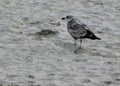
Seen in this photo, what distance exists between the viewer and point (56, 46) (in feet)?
31.7

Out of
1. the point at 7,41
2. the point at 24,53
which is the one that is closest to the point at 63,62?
the point at 24,53

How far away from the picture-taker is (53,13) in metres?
12.0

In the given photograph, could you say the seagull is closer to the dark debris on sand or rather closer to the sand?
the sand

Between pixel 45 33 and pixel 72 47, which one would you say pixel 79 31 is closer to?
pixel 72 47

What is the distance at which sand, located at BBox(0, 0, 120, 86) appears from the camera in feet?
26.2

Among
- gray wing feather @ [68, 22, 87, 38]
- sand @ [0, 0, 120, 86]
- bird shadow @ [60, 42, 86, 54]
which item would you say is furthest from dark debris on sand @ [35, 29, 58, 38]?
gray wing feather @ [68, 22, 87, 38]

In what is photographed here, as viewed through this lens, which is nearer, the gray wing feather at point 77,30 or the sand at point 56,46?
the sand at point 56,46

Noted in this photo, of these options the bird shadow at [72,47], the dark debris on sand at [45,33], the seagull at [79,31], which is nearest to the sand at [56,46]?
the bird shadow at [72,47]

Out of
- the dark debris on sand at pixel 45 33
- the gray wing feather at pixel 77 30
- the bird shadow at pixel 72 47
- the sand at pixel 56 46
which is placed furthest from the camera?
the dark debris on sand at pixel 45 33

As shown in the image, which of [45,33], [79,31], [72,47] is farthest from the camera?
[45,33]

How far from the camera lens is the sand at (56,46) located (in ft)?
26.2

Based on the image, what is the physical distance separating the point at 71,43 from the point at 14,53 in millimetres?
1331

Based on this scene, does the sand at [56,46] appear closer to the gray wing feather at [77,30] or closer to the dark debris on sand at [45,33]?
the dark debris on sand at [45,33]

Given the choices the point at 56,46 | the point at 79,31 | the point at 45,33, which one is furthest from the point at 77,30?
the point at 45,33
